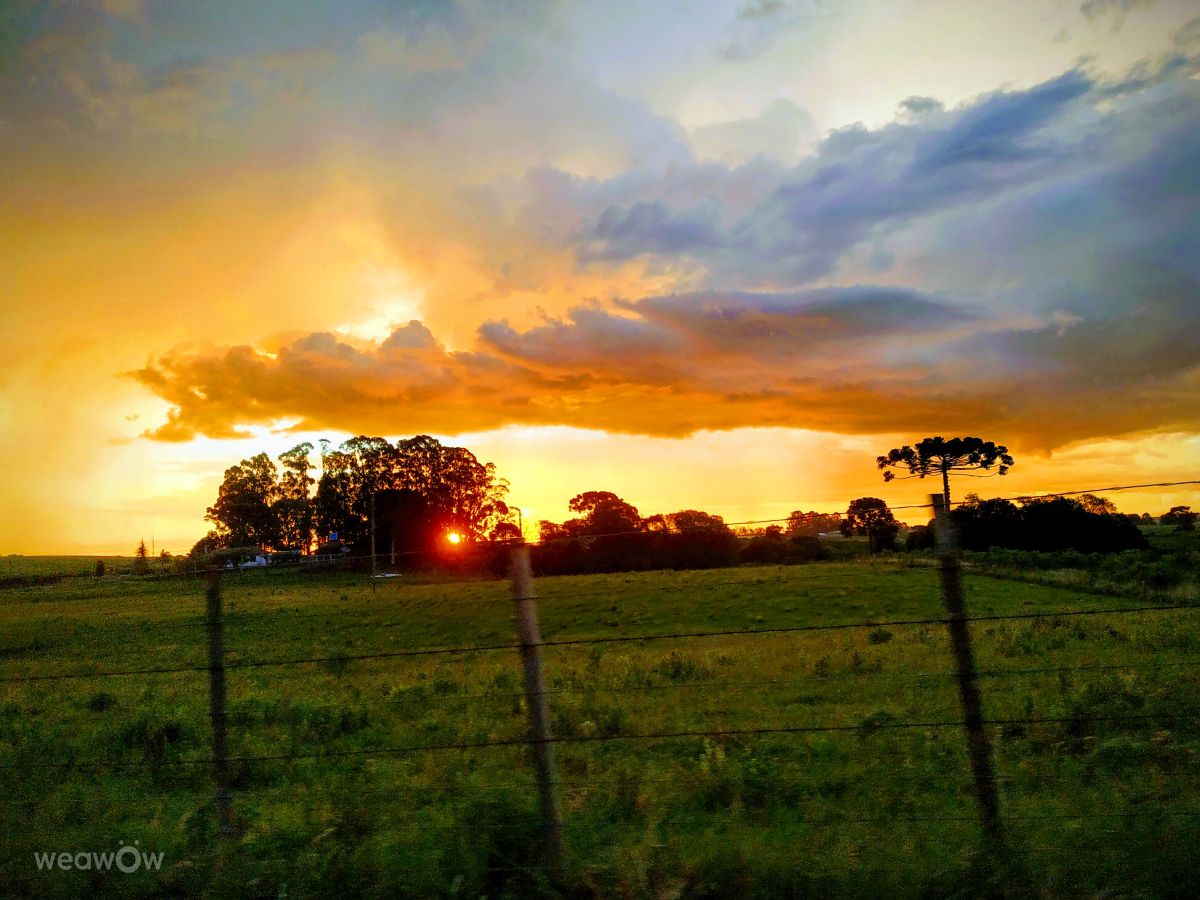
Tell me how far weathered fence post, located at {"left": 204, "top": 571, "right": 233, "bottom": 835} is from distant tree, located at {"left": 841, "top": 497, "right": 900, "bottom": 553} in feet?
13.6

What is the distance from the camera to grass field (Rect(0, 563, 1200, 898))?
473 cm

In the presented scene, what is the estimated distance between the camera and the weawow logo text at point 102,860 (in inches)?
210

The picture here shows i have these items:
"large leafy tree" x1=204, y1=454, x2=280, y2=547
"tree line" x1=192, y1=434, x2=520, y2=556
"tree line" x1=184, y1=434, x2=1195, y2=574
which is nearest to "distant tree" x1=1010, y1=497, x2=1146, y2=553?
"tree line" x1=184, y1=434, x2=1195, y2=574

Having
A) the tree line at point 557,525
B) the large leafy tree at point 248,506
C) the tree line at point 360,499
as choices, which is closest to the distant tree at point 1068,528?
the tree line at point 557,525

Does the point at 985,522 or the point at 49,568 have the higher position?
the point at 49,568

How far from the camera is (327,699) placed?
12992 mm

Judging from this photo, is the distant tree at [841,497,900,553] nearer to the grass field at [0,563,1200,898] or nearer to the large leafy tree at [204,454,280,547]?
the grass field at [0,563,1200,898]

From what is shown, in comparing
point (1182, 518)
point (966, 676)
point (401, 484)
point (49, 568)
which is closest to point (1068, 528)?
point (1182, 518)

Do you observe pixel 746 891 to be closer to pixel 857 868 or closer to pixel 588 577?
pixel 857 868

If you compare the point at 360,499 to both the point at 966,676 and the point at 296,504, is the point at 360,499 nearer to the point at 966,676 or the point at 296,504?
the point at 296,504

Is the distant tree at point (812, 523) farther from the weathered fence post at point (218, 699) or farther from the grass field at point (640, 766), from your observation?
the weathered fence post at point (218, 699)

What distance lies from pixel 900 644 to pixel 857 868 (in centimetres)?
1049

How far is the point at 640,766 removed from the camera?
324 inches

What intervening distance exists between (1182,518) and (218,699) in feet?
21.0
